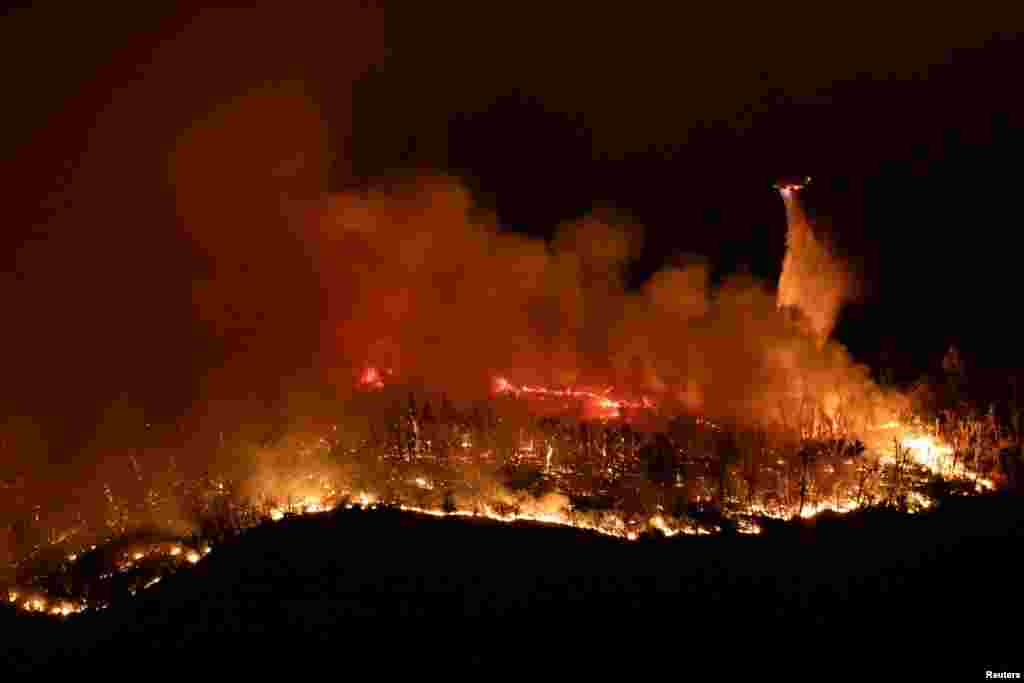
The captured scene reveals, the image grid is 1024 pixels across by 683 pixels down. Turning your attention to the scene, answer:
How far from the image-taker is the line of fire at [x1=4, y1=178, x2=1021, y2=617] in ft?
25.5

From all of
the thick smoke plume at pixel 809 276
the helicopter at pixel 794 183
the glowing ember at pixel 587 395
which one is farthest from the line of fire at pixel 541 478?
the helicopter at pixel 794 183

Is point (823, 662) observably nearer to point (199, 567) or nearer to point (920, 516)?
point (920, 516)

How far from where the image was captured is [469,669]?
6.07m

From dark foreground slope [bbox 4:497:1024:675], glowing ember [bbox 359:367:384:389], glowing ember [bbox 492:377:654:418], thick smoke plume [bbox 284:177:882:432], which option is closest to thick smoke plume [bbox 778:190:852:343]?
thick smoke plume [bbox 284:177:882:432]

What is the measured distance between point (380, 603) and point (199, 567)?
2.00m

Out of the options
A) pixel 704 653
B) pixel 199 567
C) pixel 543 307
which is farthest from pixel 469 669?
pixel 543 307

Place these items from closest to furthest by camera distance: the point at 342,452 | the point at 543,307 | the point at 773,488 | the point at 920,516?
1. the point at 920,516
2. the point at 773,488
3. the point at 342,452
4. the point at 543,307

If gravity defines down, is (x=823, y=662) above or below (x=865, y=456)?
below

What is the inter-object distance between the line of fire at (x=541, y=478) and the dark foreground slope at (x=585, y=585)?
1.02 ft

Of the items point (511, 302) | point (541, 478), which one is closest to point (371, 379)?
point (511, 302)

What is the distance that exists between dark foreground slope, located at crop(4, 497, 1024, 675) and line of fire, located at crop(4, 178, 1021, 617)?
0.31 metres

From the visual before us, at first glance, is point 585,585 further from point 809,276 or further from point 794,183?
point 794,183

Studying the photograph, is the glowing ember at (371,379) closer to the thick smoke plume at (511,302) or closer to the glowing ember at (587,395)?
the thick smoke plume at (511,302)

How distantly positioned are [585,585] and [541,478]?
6.39ft
